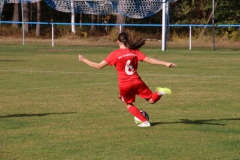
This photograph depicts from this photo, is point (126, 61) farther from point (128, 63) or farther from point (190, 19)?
point (190, 19)

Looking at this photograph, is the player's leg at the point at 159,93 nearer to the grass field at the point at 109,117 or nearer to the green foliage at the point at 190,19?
the grass field at the point at 109,117

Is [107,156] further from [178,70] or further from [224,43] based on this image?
[224,43]

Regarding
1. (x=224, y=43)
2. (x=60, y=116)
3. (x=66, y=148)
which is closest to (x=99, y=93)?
(x=60, y=116)

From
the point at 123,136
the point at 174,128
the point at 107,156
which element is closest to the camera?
the point at 107,156

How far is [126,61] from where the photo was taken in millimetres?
10234

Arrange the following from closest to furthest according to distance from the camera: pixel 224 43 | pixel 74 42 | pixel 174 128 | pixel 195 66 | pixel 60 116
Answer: pixel 174 128 < pixel 60 116 < pixel 195 66 < pixel 224 43 < pixel 74 42

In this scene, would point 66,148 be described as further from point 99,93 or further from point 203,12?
point 203,12

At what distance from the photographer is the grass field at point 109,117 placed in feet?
27.9

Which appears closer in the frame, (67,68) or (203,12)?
(67,68)

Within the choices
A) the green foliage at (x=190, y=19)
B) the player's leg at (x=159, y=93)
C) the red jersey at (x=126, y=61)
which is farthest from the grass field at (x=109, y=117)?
the green foliage at (x=190, y=19)

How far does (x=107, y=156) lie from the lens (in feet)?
26.8

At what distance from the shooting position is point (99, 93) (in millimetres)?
15281

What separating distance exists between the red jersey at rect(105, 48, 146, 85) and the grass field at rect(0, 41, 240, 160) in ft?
2.54

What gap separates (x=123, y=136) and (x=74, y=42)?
3512cm
